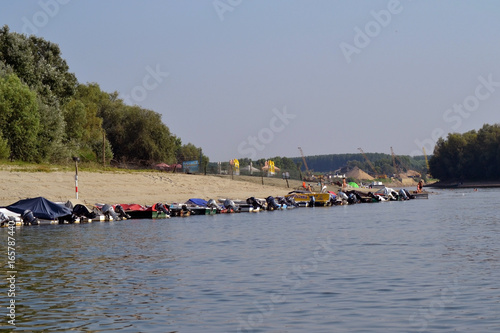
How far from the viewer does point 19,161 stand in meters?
69.2

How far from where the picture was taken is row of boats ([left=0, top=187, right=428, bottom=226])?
47500 millimetres

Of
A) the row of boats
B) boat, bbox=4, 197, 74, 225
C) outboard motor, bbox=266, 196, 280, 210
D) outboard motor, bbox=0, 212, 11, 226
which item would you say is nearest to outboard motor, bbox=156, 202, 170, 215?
the row of boats

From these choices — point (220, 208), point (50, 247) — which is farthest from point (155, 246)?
point (220, 208)

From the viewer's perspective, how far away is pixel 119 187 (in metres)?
67.0

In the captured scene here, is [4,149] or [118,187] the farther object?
[118,187]

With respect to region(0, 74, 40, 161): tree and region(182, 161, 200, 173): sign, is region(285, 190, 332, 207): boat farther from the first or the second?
region(0, 74, 40, 161): tree

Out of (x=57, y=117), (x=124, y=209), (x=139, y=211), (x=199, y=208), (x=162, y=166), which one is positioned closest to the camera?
(x=124, y=209)

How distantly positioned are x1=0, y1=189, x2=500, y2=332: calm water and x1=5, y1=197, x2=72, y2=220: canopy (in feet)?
32.0

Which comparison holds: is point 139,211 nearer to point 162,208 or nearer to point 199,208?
point 162,208

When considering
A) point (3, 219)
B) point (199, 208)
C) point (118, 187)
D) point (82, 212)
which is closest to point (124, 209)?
point (82, 212)

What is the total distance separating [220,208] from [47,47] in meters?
40.4

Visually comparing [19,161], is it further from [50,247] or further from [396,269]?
[396,269]

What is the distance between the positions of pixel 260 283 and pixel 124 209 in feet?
120

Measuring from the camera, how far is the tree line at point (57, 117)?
232 ft
